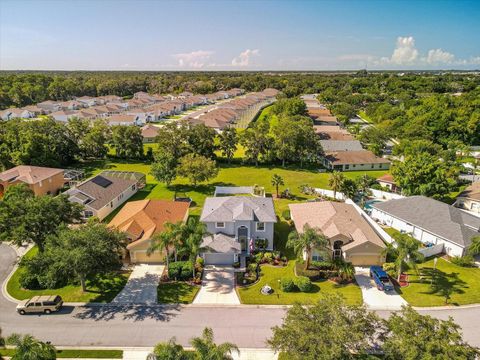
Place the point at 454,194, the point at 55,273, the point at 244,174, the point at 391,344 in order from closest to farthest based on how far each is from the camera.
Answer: the point at 391,344 → the point at 55,273 → the point at 454,194 → the point at 244,174

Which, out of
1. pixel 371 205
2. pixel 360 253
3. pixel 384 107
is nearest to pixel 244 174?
pixel 371 205

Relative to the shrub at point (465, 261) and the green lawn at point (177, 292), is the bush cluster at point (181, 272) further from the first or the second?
the shrub at point (465, 261)

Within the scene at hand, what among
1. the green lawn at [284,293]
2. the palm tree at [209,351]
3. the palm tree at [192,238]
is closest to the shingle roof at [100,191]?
the palm tree at [192,238]

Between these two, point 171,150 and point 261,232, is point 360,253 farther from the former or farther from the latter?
point 171,150

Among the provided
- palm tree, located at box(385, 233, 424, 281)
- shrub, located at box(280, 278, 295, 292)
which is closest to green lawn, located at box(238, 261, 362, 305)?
shrub, located at box(280, 278, 295, 292)

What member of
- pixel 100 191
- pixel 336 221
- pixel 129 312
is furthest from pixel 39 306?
pixel 336 221
